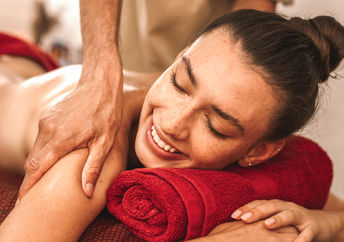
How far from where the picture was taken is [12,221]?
0.73 m

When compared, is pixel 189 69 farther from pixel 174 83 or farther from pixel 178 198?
pixel 178 198

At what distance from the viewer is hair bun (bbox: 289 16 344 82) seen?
1.00 m

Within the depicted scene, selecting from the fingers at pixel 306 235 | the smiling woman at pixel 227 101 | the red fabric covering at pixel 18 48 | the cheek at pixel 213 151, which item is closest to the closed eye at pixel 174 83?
the smiling woman at pixel 227 101

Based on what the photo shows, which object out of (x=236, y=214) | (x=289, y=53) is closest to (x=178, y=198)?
(x=236, y=214)

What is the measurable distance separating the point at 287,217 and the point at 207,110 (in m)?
0.33

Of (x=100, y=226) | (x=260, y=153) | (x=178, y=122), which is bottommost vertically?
(x=100, y=226)

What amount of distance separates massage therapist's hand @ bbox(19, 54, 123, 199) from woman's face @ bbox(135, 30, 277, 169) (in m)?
0.11

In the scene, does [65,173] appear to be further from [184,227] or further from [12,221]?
[184,227]

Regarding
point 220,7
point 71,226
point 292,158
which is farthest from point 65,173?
point 220,7

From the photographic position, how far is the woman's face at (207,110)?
0.89 meters

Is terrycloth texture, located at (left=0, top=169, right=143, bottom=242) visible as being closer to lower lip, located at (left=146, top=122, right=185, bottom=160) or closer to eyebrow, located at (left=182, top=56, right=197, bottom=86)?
lower lip, located at (left=146, top=122, right=185, bottom=160)

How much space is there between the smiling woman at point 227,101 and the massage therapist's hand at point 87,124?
29 mm

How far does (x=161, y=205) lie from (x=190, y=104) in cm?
27

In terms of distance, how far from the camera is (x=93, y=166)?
88 centimetres
